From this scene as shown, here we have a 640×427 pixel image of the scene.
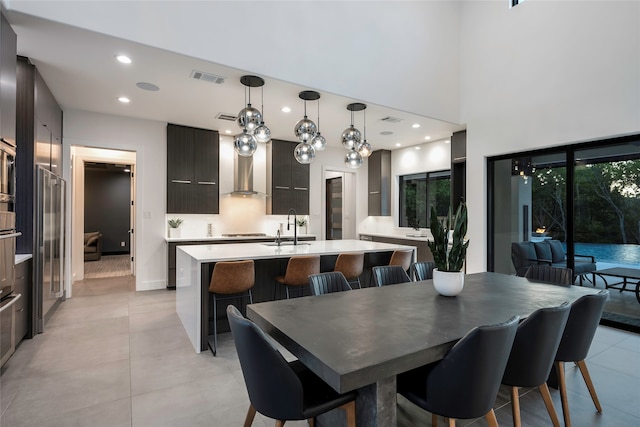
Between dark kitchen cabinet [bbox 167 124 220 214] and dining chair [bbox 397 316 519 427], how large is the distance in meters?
5.42

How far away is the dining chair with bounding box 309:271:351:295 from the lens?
97.4 inches

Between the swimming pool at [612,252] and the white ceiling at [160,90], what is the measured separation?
2.69m

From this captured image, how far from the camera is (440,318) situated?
70.7 inches

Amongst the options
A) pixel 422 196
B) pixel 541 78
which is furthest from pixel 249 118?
pixel 422 196

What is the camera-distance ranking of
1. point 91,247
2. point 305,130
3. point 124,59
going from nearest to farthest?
point 124,59
point 305,130
point 91,247

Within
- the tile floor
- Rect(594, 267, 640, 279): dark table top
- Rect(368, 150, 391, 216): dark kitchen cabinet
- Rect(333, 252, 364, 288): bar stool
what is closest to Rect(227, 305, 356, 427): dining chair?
the tile floor

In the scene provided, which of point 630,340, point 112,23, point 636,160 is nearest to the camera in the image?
point 112,23

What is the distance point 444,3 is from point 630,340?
537 cm

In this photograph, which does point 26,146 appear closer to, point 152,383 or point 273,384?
point 152,383

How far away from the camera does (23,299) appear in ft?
10.7

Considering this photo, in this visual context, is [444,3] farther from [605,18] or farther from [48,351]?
[48,351]

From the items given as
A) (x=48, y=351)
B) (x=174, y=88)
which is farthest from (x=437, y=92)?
(x=48, y=351)

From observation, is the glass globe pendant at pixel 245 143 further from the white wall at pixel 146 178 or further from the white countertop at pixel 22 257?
the white wall at pixel 146 178

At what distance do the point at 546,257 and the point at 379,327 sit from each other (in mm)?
4154
